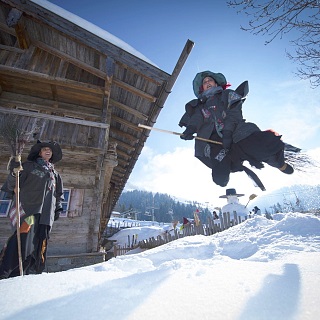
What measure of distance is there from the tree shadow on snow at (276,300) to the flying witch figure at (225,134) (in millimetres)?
1980

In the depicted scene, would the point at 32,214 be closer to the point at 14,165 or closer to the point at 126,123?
the point at 14,165

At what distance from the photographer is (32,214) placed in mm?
3166

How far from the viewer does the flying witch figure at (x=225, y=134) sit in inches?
116

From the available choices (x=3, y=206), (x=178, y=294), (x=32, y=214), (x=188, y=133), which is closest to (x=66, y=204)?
(x=3, y=206)

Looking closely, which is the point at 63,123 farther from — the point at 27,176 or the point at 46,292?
the point at 46,292

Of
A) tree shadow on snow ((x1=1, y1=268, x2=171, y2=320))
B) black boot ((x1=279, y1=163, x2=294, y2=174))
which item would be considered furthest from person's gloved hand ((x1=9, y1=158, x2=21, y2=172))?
black boot ((x1=279, y1=163, x2=294, y2=174))

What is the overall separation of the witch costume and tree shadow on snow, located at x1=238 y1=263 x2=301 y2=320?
3.18 metres

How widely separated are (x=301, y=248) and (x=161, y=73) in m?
5.57

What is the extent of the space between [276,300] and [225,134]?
244 cm

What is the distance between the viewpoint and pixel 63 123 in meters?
6.61

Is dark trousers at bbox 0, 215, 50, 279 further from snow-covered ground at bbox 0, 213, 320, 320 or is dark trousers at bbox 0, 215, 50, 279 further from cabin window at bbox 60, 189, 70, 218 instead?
cabin window at bbox 60, 189, 70, 218

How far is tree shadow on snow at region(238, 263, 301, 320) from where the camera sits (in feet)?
2.88

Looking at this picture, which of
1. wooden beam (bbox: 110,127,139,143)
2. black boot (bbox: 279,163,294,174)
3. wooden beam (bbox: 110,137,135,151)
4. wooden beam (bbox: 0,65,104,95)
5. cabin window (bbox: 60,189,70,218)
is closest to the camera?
black boot (bbox: 279,163,294,174)

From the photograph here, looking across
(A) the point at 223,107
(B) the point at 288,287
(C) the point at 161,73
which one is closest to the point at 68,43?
(C) the point at 161,73
